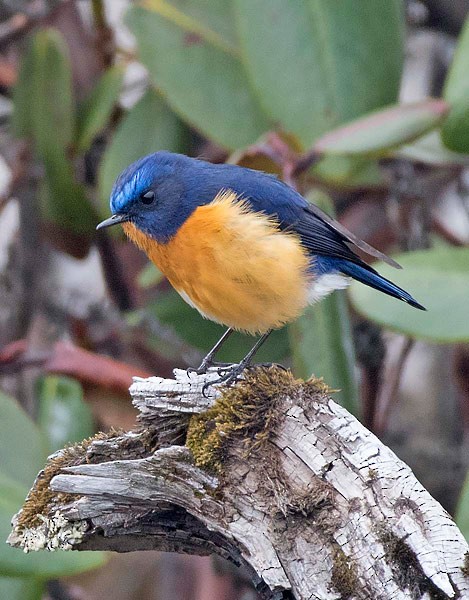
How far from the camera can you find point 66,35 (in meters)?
5.62

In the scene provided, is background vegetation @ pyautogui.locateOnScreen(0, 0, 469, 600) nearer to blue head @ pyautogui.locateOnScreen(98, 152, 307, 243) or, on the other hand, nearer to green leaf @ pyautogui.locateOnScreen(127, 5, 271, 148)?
green leaf @ pyautogui.locateOnScreen(127, 5, 271, 148)

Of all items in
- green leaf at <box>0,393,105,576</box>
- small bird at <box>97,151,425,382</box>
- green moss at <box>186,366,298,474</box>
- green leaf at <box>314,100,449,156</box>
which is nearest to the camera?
green moss at <box>186,366,298,474</box>

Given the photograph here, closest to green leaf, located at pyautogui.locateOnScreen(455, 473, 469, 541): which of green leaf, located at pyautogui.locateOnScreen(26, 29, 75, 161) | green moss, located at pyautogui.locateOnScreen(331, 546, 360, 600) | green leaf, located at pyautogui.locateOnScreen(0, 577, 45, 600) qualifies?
green moss, located at pyautogui.locateOnScreen(331, 546, 360, 600)

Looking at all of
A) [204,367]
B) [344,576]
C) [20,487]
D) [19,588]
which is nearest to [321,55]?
[204,367]

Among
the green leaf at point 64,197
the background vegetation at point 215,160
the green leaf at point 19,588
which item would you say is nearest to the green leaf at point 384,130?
the background vegetation at point 215,160

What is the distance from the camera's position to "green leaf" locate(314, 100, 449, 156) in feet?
12.5

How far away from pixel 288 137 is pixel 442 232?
1329mm

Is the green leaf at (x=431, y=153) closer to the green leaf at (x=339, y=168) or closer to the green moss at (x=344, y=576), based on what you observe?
the green leaf at (x=339, y=168)

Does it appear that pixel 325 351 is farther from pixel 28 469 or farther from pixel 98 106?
pixel 98 106

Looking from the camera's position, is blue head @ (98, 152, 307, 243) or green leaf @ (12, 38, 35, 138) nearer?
blue head @ (98, 152, 307, 243)

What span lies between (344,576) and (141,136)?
3105 mm

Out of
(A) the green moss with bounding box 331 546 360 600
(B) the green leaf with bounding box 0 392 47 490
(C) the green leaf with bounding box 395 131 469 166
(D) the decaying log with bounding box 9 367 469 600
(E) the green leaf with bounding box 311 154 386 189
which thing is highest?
(C) the green leaf with bounding box 395 131 469 166

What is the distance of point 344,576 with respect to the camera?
7.93ft

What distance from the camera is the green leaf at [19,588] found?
350 cm
